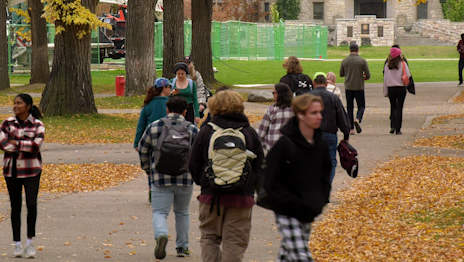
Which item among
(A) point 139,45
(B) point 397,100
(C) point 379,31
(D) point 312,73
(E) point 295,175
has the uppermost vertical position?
(C) point 379,31

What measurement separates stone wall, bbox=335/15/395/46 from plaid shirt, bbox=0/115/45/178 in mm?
66853

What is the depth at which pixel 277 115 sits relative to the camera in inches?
309

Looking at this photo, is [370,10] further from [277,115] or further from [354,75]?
[277,115]

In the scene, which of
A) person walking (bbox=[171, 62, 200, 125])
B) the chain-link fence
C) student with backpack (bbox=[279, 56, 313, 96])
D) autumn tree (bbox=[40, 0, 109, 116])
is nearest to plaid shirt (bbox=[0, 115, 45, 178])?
person walking (bbox=[171, 62, 200, 125])

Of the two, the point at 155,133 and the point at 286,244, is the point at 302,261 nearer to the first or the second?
the point at 286,244

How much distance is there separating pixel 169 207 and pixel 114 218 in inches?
73.3

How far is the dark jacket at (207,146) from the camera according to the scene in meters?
5.56

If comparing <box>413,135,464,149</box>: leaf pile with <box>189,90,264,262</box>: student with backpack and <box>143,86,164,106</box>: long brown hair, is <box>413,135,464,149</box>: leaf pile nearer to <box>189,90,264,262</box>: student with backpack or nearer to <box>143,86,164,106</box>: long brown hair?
<box>143,86,164,106</box>: long brown hair

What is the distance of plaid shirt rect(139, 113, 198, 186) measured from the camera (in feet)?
21.0

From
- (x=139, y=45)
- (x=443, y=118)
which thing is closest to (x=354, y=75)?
(x=443, y=118)

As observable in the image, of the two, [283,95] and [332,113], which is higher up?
[283,95]

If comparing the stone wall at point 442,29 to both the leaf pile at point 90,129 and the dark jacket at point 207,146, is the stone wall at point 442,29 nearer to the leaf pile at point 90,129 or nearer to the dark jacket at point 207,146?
the leaf pile at point 90,129

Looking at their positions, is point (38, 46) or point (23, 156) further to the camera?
point (38, 46)

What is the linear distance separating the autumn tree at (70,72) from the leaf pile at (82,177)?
20.1 feet
